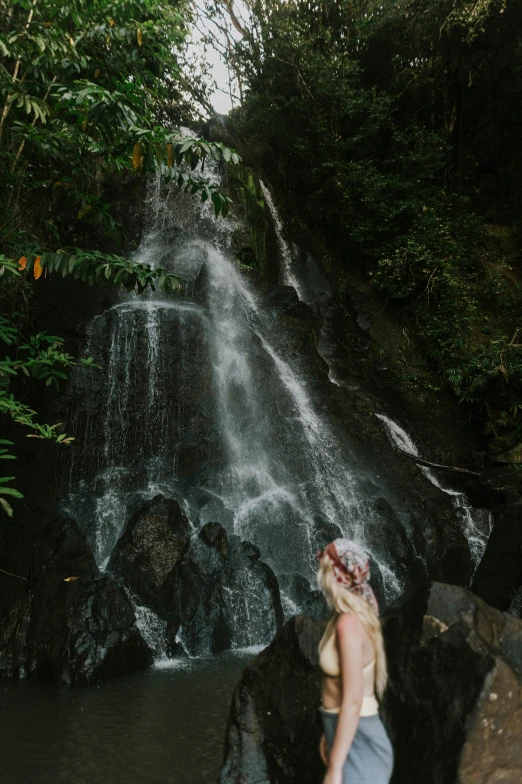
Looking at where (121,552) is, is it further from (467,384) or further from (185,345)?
(467,384)

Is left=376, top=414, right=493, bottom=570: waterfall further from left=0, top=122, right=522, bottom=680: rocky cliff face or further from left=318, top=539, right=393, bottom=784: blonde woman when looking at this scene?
left=318, top=539, right=393, bottom=784: blonde woman

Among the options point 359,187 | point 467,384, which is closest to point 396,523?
point 467,384

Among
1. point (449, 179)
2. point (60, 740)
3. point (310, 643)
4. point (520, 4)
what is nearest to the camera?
point (310, 643)

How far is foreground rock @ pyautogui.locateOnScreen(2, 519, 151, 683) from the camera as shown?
6977 millimetres

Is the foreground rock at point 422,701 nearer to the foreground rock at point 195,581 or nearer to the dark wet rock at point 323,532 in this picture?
the foreground rock at point 195,581

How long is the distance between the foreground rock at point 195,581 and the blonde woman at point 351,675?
19.3ft

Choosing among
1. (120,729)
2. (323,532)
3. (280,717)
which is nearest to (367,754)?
(280,717)

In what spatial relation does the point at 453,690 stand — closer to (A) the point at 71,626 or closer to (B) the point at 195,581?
(A) the point at 71,626

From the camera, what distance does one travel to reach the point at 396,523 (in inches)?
409

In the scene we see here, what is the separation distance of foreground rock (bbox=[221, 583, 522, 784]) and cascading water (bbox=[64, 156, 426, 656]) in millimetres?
4668

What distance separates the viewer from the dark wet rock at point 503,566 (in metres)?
7.70

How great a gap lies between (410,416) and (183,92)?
13981 mm

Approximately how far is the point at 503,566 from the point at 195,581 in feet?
13.5

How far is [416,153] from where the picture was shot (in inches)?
601
